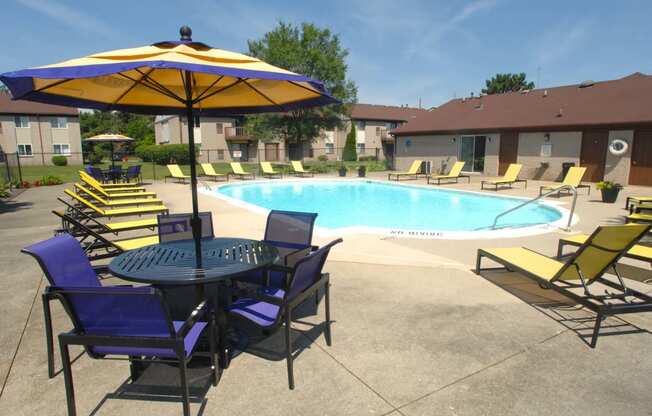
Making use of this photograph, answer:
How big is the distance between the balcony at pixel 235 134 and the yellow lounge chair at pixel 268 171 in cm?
2044

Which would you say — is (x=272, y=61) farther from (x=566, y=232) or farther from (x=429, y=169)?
(x=566, y=232)

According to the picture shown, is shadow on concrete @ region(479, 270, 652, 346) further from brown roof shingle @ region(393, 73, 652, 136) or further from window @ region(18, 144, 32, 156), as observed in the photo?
window @ region(18, 144, 32, 156)

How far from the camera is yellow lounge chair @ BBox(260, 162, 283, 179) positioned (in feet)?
79.9

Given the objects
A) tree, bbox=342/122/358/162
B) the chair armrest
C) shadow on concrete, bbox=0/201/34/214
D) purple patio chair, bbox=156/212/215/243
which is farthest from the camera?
tree, bbox=342/122/358/162

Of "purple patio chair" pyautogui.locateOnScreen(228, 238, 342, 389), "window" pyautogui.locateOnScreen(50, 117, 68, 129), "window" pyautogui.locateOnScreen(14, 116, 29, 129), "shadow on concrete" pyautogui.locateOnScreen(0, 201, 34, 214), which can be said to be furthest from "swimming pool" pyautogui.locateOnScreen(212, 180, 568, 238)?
"window" pyautogui.locateOnScreen(14, 116, 29, 129)

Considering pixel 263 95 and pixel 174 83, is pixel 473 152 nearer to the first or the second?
pixel 263 95

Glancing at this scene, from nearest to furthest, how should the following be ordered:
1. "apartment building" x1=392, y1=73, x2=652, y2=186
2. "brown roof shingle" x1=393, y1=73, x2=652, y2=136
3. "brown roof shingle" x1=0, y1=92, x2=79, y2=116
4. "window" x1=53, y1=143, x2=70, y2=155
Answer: "apartment building" x1=392, y1=73, x2=652, y2=186 < "brown roof shingle" x1=393, y1=73, x2=652, y2=136 < "brown roof shingle" x1=0, y1=92, x2=79, y2=116 < "window" x1=53, y1=143, x2=70, y2=155

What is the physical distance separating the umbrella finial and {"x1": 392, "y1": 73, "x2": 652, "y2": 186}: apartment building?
20798 mm

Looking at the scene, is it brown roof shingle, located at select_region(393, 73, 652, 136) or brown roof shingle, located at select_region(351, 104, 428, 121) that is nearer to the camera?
brown roof shingle, located at select_region(393, 73, 652, 136)

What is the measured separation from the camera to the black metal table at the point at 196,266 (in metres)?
2.85

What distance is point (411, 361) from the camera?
310 centimetres

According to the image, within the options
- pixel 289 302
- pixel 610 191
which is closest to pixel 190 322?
pixel 289 302

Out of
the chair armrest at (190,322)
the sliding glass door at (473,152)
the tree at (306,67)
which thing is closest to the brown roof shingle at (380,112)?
the tree at (306,67)

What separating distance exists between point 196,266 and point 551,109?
24695 mm
